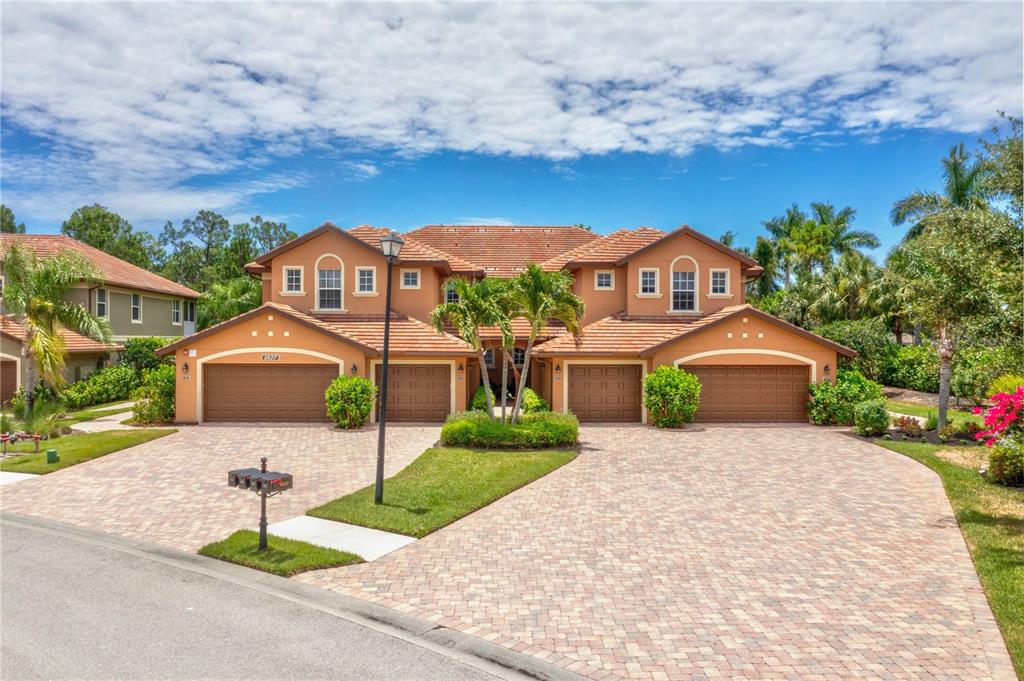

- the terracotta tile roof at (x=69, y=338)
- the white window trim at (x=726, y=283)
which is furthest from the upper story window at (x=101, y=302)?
the white window trim at (x=726, y=283)

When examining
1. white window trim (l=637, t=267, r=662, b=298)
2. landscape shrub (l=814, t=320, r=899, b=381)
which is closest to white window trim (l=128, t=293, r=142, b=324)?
white window trim (l=637, t=267, r=662, b=298)

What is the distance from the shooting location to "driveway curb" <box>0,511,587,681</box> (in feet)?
20.7

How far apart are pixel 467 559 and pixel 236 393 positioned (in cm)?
1616

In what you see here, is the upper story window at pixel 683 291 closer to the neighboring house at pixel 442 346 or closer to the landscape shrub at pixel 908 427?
the neighboring house at pixel 442 346

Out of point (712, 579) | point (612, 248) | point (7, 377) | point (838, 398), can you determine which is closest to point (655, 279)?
point (612, 248)

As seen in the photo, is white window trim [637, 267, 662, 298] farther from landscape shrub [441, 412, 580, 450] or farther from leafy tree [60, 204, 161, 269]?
leafy tree [60, 204, 161, 269]

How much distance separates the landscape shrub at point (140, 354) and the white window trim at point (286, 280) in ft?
30.9

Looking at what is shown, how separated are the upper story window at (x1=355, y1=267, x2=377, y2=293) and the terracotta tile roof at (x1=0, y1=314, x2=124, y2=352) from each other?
9.61 metres

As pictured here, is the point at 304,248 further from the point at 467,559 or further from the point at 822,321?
the point at 822,321

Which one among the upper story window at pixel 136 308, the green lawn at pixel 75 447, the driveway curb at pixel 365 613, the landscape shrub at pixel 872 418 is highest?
the upper story window at pixel 136 308

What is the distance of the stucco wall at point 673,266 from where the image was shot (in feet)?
83.8

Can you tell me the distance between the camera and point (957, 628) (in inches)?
279

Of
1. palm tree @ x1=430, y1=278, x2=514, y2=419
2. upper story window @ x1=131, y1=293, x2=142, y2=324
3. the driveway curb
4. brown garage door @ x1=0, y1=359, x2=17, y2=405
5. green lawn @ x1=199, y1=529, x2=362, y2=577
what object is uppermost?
upper story window @ x1=131, y1=293, x2=142, y2=324

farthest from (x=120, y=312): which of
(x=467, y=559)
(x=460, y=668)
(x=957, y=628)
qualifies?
(x=957, y=628)
